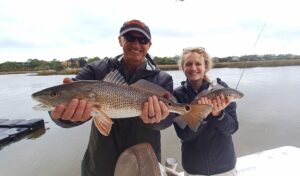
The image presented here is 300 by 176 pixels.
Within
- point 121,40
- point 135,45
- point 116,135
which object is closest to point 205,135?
point 116,135

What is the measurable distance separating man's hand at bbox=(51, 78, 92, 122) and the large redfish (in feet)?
0.19

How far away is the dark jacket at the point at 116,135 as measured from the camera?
115 inches

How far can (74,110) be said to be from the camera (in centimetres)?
253

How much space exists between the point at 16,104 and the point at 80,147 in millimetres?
18718

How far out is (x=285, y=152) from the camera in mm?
5719

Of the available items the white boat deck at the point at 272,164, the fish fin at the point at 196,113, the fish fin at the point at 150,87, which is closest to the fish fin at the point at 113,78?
the fish fin at the point at 150,87

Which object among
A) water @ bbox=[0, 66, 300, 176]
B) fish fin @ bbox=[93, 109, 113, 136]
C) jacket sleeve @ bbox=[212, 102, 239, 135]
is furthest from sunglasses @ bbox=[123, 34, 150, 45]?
water @ bbox=[0, 66, 300, 176]

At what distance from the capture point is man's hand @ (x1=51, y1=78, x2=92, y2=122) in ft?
8.29

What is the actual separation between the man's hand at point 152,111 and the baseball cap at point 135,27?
2.46 feet

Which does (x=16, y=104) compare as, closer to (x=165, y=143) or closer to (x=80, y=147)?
(x=80, y=147)

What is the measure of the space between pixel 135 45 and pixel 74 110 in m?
0.99

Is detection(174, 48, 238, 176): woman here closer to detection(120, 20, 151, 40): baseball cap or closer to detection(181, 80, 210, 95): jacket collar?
detection(181, 80, 210, 95): jacket collar

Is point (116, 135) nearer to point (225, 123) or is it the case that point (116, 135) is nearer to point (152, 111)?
point (152, 111)

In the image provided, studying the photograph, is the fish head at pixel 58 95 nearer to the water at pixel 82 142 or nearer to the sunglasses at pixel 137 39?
the sunglasses at pixel 137 39
